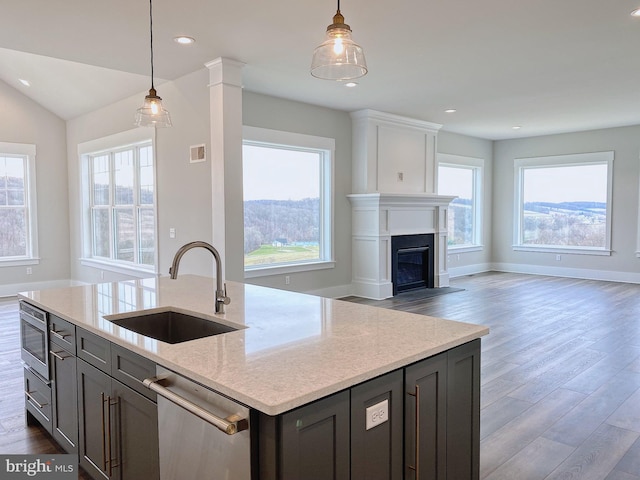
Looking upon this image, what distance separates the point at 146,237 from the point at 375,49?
392cm

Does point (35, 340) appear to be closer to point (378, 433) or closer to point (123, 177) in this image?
point (378, 433)

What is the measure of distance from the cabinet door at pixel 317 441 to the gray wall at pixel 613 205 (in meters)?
8.96

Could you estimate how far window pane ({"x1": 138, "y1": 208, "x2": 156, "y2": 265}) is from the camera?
6.37m

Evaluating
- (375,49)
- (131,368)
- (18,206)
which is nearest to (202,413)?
(131,368)

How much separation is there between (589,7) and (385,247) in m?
4.23

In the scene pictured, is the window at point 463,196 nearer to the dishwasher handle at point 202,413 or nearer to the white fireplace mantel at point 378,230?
the white fireplace mantel at point 378,230

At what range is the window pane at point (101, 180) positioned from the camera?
7340mm

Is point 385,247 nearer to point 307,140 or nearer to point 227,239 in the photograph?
point 307,140

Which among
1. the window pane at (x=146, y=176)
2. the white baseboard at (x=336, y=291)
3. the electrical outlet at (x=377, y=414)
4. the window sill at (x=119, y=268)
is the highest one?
the window pane at (x=146, y=176)

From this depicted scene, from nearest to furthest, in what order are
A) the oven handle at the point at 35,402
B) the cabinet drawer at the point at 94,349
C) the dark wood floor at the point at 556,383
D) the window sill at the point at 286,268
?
the cabinet drawer at the point at 94,349
the dark wood floor at the point at 556,383
the oven handle at the point at 35,402
the window sill at the point at 286,268

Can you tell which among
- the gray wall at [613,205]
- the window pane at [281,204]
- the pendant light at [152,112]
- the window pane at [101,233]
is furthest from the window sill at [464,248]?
the pendant light at [152,112]

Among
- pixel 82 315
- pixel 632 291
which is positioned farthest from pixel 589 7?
pixel 632 291

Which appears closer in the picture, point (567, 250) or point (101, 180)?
point (101, 180)

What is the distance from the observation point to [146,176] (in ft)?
21.0
